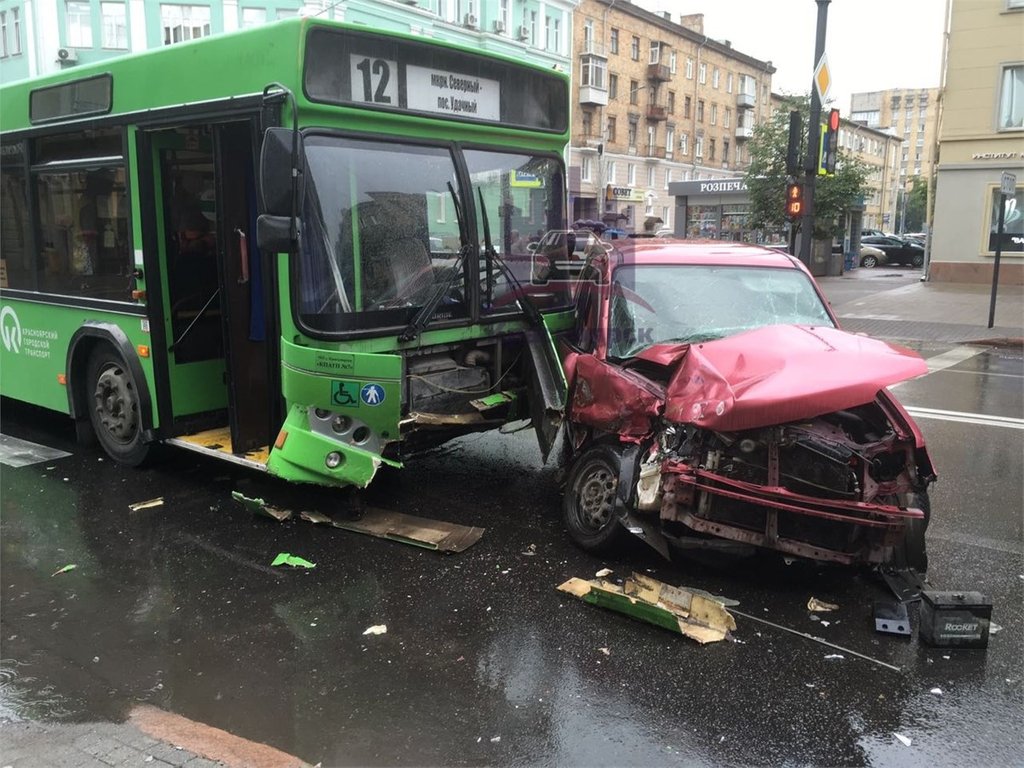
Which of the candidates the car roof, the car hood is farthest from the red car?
the car roof

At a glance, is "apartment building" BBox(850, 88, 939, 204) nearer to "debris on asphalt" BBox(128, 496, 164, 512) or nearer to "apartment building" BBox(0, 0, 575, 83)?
"apartment building" BBox(0, 0, 575, 83)

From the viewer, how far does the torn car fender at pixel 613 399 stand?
4836mm

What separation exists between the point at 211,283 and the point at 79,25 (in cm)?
3557

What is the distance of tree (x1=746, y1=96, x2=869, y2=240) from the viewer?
26.5m

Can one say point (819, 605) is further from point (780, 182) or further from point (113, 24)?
point (113, 24)

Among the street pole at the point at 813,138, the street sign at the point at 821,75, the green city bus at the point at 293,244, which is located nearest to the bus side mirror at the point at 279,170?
the green city bus at the point at 293,244

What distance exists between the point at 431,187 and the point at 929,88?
14855cm

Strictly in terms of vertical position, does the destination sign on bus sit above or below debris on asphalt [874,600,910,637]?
above

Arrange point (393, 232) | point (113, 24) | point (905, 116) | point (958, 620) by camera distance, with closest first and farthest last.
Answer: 1. point (958, 620)
2. point (393, 232)
3. point (113, 24)
4. point (905, 116)

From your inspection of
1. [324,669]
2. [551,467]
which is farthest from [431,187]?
[324,669]

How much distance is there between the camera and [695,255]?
6.18 metres

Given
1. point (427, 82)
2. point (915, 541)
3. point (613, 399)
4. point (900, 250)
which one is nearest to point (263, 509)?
point (613, 399)

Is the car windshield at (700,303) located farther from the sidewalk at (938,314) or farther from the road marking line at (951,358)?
the sidewalk at (938,314)

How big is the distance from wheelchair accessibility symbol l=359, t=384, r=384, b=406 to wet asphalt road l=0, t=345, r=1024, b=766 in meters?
0.95
